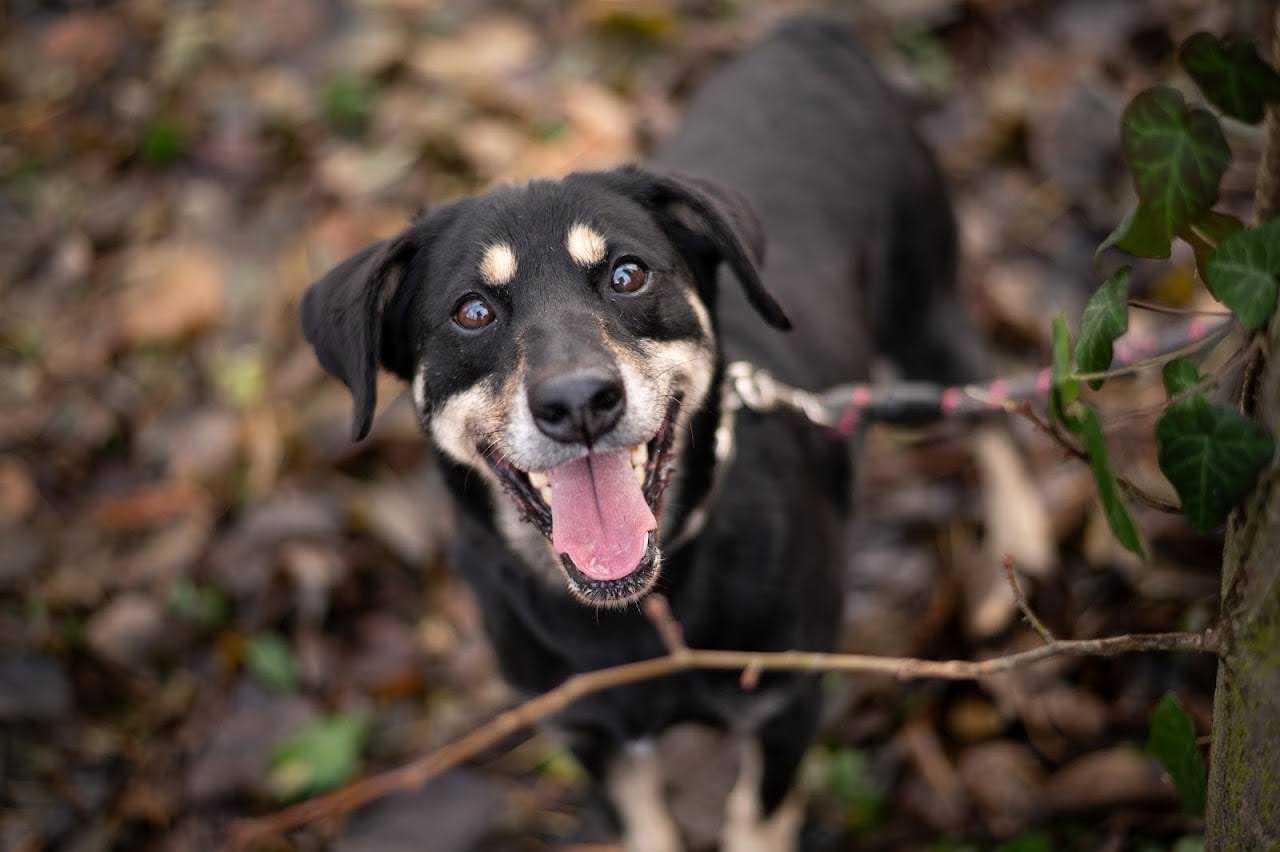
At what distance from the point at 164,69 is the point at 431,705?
361cm

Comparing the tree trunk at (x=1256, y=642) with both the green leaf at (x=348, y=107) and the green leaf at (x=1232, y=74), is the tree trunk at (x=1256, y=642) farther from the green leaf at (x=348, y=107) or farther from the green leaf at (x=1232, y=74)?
the green leaf at (x=348, y=107)

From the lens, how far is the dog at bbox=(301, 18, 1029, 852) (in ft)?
6.83

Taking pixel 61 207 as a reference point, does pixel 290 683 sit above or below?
below

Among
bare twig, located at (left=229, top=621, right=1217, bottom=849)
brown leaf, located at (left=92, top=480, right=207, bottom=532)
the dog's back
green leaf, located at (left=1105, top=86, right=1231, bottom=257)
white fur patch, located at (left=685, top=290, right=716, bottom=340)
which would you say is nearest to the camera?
green leaf, located at (left=1105, top=86, right=1231, bottom=257)

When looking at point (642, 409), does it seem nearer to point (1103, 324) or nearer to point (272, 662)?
point (1103, 324)

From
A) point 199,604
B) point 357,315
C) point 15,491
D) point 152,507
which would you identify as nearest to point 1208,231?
point 357,315

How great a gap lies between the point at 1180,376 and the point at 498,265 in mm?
1282

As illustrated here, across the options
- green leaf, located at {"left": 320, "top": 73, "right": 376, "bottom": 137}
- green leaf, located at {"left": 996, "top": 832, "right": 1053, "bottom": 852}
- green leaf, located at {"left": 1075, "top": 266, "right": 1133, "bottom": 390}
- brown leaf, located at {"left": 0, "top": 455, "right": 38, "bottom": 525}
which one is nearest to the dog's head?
green leaf, located at {"left": 1075, "top": 266, "right": 1133, "bottom": 390}

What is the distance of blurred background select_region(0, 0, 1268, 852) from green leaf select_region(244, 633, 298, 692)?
10 millimetres

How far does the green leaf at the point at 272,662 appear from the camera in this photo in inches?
137

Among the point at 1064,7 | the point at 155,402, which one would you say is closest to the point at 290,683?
the point at 155,402

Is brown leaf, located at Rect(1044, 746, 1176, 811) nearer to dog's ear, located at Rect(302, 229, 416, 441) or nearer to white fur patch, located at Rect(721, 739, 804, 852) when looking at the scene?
white fur patch, located at Rect(721, 739, 804, 852)

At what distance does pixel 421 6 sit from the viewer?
17.6 feet

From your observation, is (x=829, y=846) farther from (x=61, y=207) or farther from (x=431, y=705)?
(x=61, y=207)
